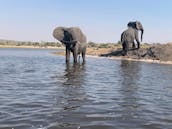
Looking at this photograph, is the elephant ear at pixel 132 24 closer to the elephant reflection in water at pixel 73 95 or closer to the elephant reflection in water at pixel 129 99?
the elephant reflection in water at pixel 129 99

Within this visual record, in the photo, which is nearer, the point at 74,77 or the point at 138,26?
the point at 74,77

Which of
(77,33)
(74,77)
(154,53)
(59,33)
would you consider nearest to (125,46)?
(154,53)

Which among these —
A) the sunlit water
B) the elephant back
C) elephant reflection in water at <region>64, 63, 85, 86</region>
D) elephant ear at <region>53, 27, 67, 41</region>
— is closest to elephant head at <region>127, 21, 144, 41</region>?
the elephant back

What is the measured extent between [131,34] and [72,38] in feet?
36.5

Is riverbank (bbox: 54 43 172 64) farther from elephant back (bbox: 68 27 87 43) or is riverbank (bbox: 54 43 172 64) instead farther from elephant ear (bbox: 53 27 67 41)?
elephant ear (bbox: 53 27 67 41)

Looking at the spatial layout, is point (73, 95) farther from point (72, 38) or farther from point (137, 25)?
point (137, 25)

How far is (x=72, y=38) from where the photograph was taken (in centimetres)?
3089

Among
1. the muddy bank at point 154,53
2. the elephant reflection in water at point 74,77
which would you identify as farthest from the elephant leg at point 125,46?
the elephant reflection in water at point 74,77

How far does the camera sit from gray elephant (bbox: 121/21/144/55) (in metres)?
39.9

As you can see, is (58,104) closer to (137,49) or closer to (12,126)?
(12,126)

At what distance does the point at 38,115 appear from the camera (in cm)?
979

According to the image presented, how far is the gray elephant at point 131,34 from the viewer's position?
39.9m

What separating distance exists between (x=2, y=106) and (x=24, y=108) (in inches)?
27.2

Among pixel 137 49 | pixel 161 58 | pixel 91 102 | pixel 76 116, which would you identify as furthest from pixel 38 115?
pixel 137 49
